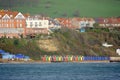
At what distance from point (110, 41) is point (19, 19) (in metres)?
16.6

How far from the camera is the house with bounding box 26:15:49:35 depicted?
11888cm

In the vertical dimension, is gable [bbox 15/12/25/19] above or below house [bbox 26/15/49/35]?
above

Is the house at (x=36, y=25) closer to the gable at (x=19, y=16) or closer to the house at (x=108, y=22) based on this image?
the gable at (x=19, y=16)

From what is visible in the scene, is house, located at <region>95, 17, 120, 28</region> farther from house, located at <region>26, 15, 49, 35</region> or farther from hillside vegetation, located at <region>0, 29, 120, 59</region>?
house, located at <region>26, 15, 49, 35</region>

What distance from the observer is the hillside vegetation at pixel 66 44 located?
4090 inches

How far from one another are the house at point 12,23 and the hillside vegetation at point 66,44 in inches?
220

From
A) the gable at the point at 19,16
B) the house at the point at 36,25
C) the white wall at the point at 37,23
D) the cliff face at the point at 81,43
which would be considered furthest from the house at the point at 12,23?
the cliff face at the point at 81,43

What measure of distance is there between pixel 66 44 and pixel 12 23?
11.7m

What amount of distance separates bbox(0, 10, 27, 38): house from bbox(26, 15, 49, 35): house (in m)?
1.87

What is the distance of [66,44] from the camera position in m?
110

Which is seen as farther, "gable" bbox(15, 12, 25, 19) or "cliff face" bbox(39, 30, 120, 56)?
"gable" bbox(15, 12, 25, 19)

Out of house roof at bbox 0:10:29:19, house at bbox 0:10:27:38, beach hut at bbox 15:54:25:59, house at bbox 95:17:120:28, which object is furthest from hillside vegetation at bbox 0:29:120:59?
house at bbox 95:17:120:28

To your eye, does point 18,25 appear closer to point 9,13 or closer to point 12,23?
point 12,23

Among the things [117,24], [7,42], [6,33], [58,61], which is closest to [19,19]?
[6,33]
